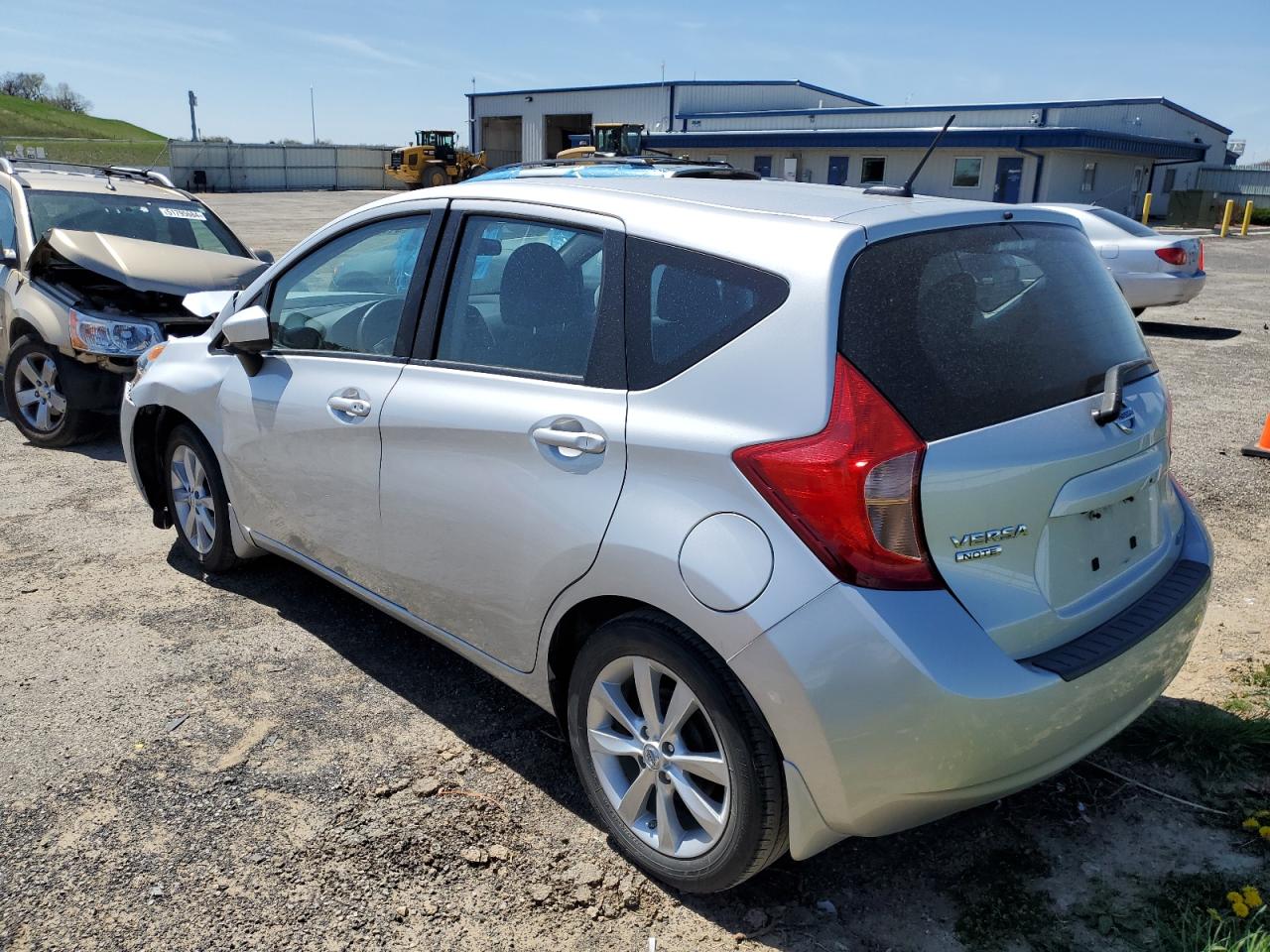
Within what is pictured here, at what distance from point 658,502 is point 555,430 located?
437 mm

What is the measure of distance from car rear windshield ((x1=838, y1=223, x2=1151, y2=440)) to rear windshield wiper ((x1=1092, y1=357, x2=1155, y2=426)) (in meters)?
0.02

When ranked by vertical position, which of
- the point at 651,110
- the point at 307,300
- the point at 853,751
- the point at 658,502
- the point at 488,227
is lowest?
the point at 853,751

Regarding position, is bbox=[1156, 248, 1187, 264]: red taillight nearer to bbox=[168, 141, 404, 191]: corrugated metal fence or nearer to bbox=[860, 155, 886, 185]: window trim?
bbox=[860, 155, 886, 185]: window trim

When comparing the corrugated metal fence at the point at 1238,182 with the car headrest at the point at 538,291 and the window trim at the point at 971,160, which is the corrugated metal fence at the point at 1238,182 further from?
the car headrest at the point at 538,291

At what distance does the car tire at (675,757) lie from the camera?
2450 millimetres

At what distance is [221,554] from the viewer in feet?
15.1

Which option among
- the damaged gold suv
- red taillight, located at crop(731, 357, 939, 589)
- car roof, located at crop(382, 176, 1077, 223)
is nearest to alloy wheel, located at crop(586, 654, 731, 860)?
red taillight, located at crop(731, 357, 939, 589)

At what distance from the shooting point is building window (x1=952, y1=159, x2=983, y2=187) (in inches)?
1513

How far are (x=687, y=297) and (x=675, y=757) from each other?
1184mm

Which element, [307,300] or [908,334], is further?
[307,300]

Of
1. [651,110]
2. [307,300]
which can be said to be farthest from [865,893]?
[651,110]

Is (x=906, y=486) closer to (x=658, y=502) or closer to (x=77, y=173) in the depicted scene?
(x=658, y=502)

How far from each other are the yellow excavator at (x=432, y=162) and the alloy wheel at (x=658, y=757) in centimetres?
4641

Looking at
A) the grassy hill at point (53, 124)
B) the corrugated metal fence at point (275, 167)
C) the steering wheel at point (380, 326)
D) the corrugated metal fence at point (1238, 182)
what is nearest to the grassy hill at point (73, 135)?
the grassy hill at point (53, 124)
